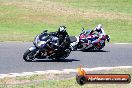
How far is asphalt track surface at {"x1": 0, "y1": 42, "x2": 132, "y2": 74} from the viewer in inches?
730

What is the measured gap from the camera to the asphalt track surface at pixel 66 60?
60.8 ft

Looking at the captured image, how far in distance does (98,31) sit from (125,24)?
18.3 metres

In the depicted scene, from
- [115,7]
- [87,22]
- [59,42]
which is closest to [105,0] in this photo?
[115,7]

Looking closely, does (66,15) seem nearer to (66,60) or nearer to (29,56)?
(66,60)

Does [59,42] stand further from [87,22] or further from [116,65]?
[87,22]

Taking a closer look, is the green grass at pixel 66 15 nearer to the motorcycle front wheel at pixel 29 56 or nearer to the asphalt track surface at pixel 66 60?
the asphalt track surface at pixel 66 60

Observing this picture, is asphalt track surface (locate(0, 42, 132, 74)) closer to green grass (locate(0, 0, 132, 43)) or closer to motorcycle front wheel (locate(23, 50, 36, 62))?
motorcycle front wheel (locate(23, 50, 36, 62))

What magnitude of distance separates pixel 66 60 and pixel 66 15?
82.6 ft

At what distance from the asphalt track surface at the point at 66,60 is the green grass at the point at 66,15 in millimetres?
11984

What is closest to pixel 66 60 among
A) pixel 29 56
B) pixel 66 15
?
pixel 29 56

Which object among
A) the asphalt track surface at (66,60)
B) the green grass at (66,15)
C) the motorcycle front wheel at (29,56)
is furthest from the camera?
the green grass at (66,15)

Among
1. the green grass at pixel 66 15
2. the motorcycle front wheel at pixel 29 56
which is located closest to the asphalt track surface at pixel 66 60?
the motorcycle front wheel at pixel 29 56

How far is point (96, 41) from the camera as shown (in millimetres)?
24812

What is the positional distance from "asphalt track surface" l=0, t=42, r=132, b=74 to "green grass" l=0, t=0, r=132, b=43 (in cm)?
1198
